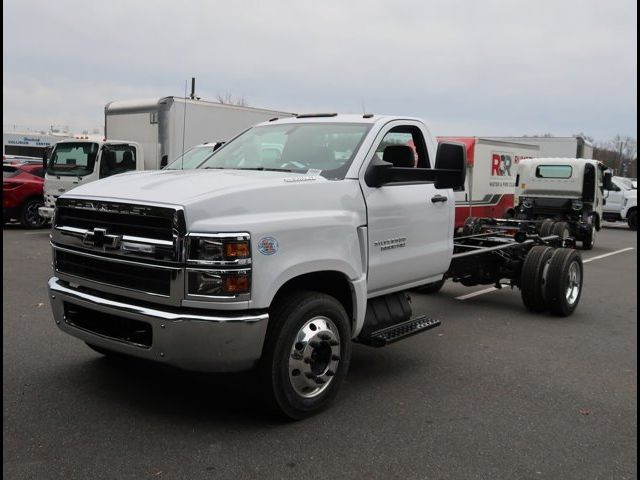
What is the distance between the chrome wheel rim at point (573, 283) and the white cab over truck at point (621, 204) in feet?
57.8

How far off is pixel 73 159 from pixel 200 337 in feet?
39.1

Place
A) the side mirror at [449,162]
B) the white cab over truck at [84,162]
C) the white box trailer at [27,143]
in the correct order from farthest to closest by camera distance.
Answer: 1. the white box trailer at [27,143]
2. the white cab over truck at [84,162]
3. the side mirror at [449,162]

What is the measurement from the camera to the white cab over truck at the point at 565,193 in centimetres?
1584

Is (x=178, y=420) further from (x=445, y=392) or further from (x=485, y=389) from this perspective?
(x=485, y=389)

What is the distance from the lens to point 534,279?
7500 mm

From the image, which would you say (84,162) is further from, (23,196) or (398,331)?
(398,331)

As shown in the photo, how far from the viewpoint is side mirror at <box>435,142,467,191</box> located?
16.0ft

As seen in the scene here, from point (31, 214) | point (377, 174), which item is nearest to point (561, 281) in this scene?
point (377, 174)

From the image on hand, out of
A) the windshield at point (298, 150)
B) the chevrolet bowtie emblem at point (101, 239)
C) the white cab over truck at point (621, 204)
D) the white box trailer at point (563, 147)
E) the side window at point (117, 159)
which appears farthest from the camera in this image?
the white cab over truck at point (621, 204)

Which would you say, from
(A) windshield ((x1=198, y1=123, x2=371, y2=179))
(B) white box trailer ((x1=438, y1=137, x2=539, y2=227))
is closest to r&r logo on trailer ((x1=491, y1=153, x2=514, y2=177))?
(B) white box trailer ((x1=438, y1=137, x2=539, y2=227))

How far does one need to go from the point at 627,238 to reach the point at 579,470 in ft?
63.6

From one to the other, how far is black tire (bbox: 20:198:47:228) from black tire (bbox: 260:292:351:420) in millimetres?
13189

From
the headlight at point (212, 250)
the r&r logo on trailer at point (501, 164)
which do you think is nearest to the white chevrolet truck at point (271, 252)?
the headlight at point (212, 250)

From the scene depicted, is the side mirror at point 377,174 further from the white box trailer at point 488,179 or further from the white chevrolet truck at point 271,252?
the white box trailer at point 488,179
